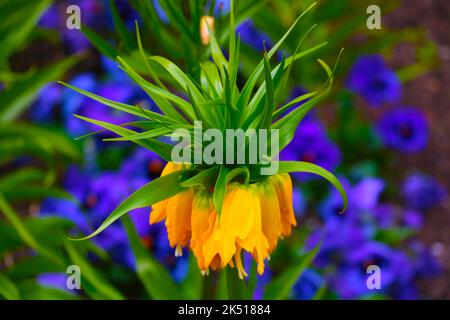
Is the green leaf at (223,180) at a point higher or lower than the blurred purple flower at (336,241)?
lower

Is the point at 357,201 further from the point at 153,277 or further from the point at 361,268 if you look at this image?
the point at 153,277

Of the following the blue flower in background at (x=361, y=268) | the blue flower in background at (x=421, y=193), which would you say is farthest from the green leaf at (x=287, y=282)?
the blue flower in background at (x=421, y=193)

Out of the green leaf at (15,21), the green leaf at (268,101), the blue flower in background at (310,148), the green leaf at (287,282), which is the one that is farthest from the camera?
the blue flower in background at (310,148)

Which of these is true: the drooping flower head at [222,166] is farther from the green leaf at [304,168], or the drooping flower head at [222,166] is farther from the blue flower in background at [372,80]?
the blue flower in background at [372,80]

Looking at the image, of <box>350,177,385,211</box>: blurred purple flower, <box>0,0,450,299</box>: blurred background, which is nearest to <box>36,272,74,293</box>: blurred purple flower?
<box>0,0,450,299</box>: blurred background

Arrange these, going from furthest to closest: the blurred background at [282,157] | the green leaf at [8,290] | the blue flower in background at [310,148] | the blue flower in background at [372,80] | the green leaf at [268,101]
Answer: the blue flower in background at [372,80]
the blue flower in background at [310,148]
the blurred background at [282,157]
the green leaf at [8,290]
the green leaf at [268,101]
